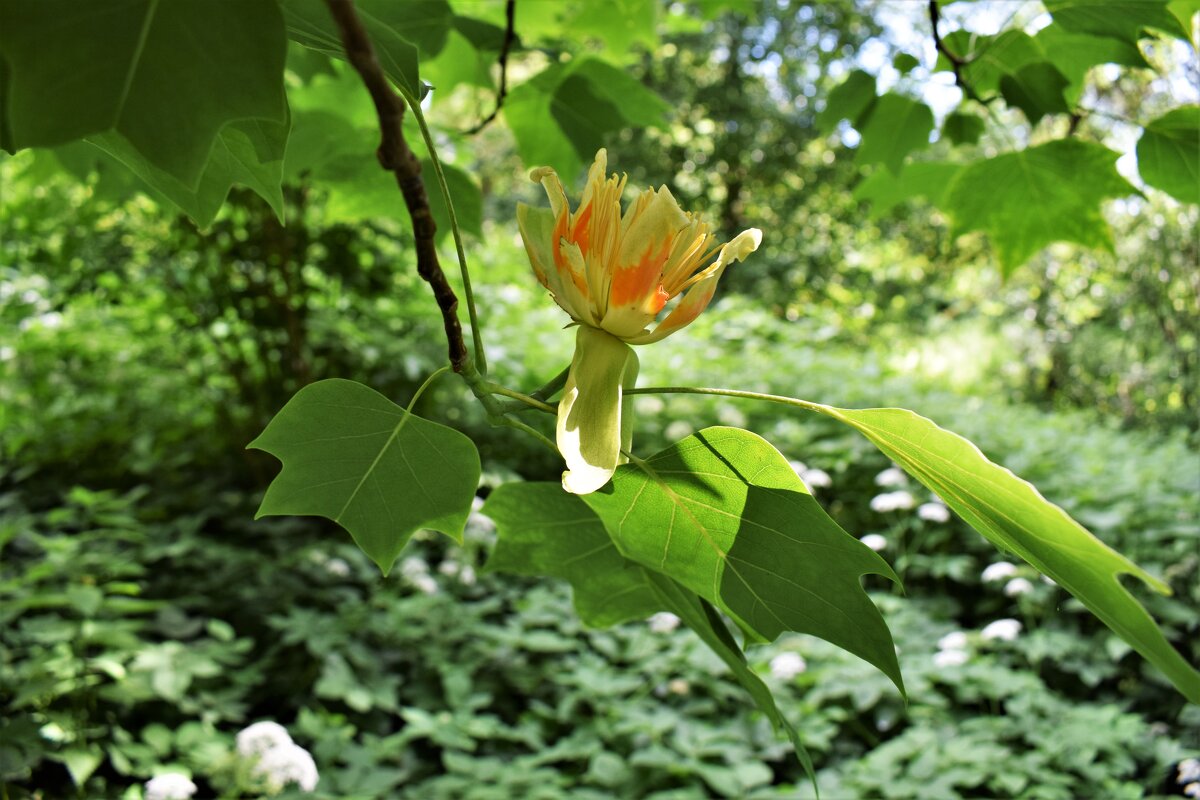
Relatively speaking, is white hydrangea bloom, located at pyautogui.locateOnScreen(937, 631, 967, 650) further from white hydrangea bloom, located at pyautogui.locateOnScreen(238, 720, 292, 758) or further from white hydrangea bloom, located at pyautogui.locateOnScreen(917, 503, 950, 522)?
white hydrangea bloom, located at pyautogui.locateOnScreen(238, 720, 292, 758)

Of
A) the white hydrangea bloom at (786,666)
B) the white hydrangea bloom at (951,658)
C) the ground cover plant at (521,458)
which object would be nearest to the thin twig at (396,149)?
the ground cover plant at (521,458)

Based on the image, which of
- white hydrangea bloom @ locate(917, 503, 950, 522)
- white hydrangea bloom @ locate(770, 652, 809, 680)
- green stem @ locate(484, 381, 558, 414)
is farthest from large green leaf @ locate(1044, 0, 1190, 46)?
white hydrangea bloom @ locate(917, 503, 950, 522)

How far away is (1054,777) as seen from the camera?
5.07ft

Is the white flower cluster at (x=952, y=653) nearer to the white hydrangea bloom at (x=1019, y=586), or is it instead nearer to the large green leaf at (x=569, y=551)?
the white hydrangea bloom at (x=1019, y=586)

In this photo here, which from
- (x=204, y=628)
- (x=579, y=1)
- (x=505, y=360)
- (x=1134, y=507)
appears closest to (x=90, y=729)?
(x=204, y=628)

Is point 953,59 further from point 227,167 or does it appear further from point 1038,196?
point 227,167

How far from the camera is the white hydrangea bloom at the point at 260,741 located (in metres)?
1.20

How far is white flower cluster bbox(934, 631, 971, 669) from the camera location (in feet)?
6.04

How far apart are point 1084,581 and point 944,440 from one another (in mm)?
77

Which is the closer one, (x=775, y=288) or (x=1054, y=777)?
(x=1054, y=777)

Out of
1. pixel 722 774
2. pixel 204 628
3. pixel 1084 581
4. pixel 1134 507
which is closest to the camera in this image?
pixel 1084 581

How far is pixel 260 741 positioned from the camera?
1.21 m

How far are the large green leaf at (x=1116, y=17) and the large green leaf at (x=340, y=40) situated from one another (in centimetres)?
63

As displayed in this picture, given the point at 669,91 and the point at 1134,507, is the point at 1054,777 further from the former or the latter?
the point at 669,91
